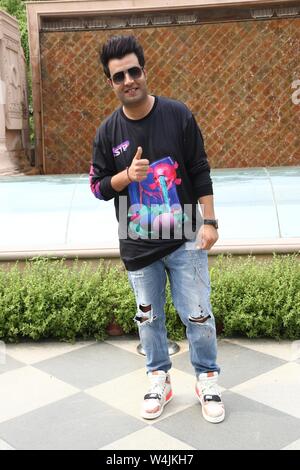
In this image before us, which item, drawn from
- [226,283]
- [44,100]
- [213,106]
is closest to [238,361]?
[226,283]

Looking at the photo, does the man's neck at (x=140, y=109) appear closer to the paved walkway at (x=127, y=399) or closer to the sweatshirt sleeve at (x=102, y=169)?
the sweatshirt sleeve at (x=102, y=169)

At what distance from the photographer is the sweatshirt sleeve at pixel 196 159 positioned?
7.95ft

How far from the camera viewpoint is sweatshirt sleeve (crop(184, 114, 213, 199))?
242cm

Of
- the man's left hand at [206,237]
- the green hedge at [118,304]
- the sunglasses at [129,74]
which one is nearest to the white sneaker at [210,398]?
the man's left hand at [206,237]

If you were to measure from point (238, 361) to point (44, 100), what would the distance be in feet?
12.7

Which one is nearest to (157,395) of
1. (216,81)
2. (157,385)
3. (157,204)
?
(157,385)

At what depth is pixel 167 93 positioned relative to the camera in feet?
19.7

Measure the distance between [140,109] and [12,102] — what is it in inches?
146

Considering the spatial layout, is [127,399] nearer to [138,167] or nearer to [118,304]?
[118,304]

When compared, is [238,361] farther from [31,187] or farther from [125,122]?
[31,187]

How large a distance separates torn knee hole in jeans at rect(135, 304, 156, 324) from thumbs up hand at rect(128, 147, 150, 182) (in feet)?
1.96

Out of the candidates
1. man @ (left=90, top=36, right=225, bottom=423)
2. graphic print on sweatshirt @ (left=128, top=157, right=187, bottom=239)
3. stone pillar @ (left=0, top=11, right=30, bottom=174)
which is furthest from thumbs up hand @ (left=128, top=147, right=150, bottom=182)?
stone pillar @ (left=0, top=11, right=30, bottom=174)

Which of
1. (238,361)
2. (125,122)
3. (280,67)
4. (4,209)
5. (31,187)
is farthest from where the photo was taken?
(280,67)

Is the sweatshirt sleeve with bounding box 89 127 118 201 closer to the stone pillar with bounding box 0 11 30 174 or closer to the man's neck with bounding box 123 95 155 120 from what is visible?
the man's neck with bounding box 123 95 155 120
